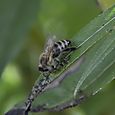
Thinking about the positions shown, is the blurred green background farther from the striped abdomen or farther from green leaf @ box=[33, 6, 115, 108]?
green leaf @ box=[33, 6, 115, 108]

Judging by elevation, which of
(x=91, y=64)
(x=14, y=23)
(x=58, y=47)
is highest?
(x=14, y=23)

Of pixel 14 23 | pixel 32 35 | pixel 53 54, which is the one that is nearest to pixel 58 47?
Answer: pixel 53 54

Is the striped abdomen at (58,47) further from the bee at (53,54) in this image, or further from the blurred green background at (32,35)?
the blurred green background at (32,35)

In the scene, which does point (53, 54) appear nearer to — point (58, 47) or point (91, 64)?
point (58, 47)

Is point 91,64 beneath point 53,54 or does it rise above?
beneath

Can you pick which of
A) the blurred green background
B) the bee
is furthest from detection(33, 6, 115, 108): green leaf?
the blurred green background

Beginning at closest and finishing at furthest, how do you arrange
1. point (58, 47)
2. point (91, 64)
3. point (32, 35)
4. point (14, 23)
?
point (91, 64) → point (58, 47) → point (14, 23) → point (32, 35)

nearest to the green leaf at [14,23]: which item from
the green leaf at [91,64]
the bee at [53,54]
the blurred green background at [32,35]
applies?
the blurred green background at [32,35]
